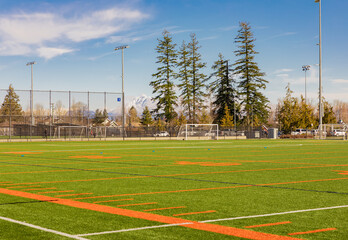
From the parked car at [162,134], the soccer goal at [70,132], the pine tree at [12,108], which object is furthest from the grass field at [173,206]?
the parked car at [162,134]

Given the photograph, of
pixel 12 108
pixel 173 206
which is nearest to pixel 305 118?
pixel 12 108

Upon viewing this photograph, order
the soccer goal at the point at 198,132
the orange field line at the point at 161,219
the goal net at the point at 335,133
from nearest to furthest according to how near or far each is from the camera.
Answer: the orange field line at the point at 161,219, the soccer goal at the point at 198,132, the goal net at the point at 335,133

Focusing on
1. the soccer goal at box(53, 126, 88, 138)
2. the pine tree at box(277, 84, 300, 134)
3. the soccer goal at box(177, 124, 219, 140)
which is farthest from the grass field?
the pine tree at box(277, 84, 300, 134)

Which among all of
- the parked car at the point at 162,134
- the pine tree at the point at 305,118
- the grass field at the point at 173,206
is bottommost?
the grass field at the point at 173,206

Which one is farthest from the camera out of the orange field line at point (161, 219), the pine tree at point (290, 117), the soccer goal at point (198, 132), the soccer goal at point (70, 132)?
the pine tree at point (290, 117)

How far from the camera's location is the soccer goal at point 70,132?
6144 centimetres

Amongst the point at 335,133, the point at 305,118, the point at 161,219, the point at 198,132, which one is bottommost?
the point at 161,219

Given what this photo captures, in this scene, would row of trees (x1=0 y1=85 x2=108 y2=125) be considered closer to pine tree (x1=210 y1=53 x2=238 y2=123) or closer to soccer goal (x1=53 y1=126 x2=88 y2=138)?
soccer goal (x1=53 y1=126 x2=88 y2=138)

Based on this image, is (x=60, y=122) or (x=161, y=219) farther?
(x=60, y=122)

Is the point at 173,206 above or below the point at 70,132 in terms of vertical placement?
below

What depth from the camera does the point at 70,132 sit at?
62125mm

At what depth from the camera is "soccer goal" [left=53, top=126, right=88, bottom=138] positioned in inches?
2419

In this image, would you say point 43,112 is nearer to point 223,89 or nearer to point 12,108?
point 12,108

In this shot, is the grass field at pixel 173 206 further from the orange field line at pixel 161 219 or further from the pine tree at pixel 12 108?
the pine tree at pixel 12 108
